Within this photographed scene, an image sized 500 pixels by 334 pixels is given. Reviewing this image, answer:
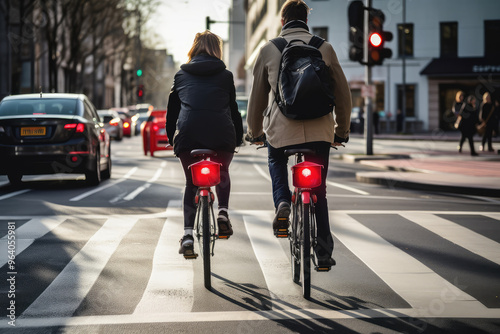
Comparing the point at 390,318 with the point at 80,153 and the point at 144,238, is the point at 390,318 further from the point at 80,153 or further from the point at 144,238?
the point at 80,153

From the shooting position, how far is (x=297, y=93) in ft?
17.0

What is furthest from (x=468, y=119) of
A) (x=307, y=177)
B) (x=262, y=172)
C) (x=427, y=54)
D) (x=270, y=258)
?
(x=427, y=54)

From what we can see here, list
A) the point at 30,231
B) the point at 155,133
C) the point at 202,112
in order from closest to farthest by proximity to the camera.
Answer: the point at 202,112, the point at 30,231, the point at 155,133

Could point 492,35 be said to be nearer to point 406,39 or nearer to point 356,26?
point 406,39

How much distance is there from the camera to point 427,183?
543 inches

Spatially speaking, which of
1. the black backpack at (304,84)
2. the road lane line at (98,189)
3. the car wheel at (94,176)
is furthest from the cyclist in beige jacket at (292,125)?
the car wheel at (94,176)

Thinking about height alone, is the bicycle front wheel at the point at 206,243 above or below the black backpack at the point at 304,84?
below

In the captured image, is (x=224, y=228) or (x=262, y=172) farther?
(x=262, y=172)

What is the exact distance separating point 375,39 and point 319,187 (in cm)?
1299

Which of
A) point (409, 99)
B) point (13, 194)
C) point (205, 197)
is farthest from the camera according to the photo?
point (409, 99)

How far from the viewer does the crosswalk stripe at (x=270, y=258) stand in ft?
18.1

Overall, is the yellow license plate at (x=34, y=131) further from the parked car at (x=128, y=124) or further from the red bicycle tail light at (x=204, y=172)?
the parked car at (x=128, y=124)

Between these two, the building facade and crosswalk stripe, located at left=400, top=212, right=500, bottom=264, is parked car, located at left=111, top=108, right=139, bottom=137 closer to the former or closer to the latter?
the building facade

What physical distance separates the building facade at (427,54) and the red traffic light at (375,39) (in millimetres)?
28573
